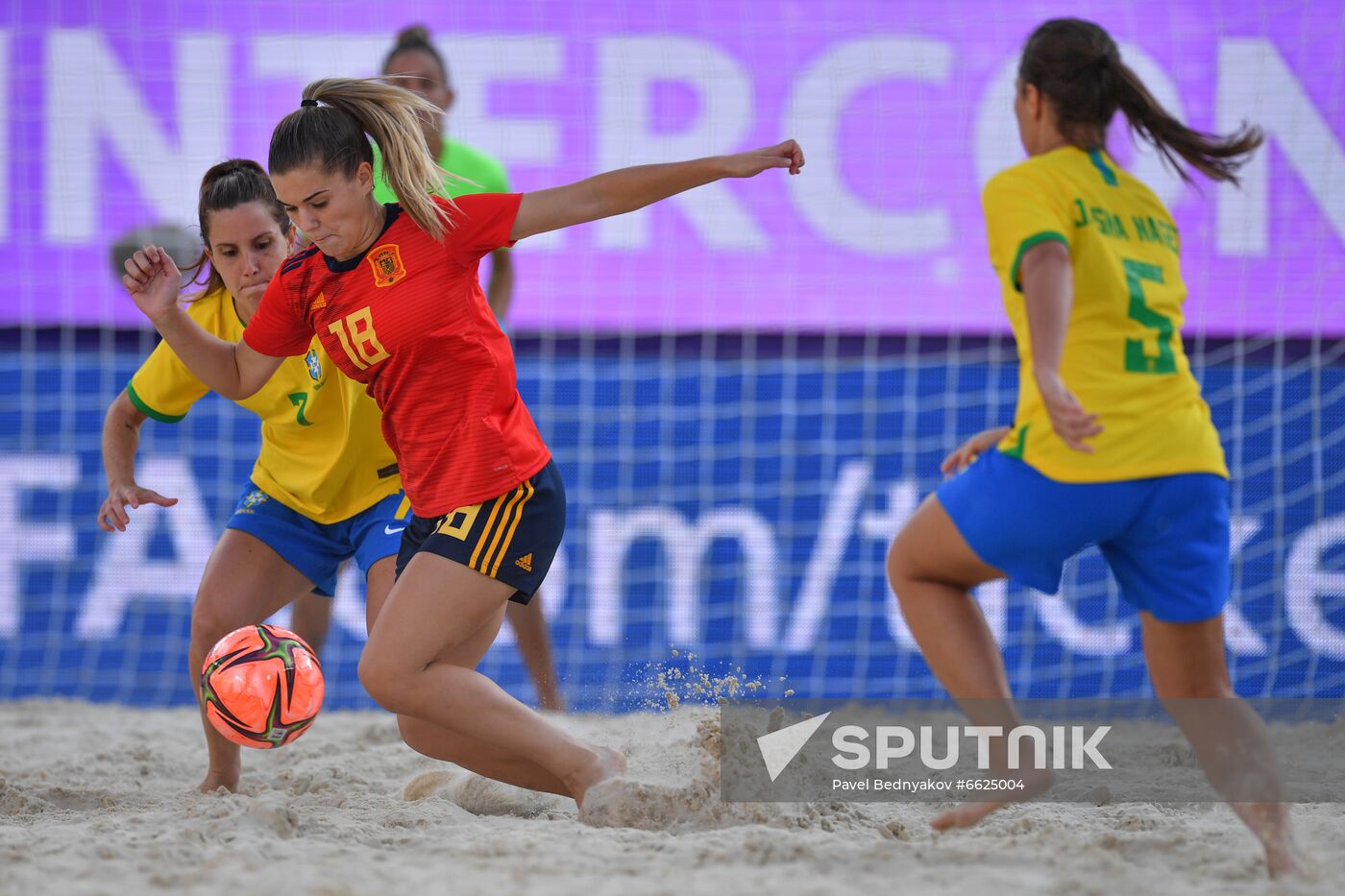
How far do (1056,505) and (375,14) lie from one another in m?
4.82

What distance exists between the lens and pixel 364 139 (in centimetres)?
298

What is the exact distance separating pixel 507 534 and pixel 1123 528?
1293 millimetres

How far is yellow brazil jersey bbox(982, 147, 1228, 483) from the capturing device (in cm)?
248

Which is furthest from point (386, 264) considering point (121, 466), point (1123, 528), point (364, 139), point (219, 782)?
A: point (1123, 528)

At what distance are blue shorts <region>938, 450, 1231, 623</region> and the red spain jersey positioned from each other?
1050mm

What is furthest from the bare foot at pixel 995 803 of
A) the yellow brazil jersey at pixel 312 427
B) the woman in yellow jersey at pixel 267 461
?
the yellow brazil jersey at pixel 312 427

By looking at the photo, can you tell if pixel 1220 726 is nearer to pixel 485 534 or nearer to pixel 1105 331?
pixel 1105 331

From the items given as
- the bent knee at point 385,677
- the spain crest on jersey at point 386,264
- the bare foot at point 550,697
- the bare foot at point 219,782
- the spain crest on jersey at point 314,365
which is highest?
the spain crest on jersey at point 386,264

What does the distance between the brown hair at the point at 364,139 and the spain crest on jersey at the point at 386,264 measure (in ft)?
0.28

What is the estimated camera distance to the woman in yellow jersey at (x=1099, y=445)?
8.13ft

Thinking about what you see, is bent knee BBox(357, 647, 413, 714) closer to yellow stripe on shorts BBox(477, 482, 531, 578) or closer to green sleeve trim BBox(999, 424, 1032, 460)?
yellow stripe on shorts BBox(477, 482, 531, 578)

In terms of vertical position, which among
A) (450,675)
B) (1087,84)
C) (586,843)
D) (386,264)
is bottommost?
(586,843)

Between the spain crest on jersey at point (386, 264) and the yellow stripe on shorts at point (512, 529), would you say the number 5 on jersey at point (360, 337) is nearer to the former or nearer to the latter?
the spain crest on jersey at point (386, 264)

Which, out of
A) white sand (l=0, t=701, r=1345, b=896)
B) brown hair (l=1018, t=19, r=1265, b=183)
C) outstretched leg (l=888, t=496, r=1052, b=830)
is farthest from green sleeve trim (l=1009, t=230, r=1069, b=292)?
white sand (l=0, t=701, r=1345, b=896)
